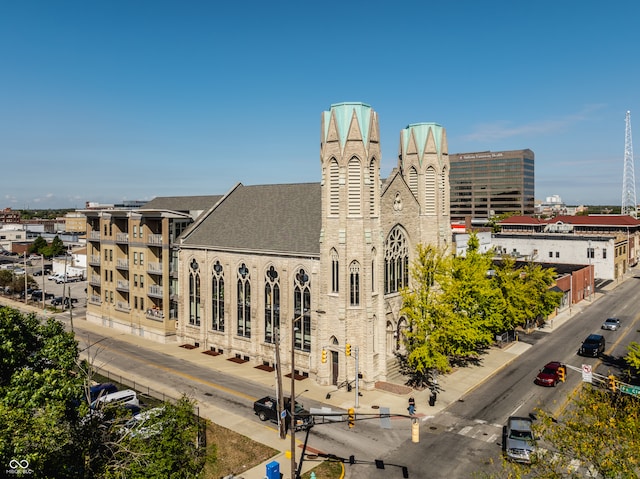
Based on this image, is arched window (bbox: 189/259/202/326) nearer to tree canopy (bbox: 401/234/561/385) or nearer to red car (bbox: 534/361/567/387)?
tree canopy (bbox: 401/234/561/385)

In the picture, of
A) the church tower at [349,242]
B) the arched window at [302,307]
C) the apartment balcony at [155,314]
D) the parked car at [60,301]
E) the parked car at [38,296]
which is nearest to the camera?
the church tower at [349,242]

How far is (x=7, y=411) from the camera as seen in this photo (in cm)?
1508

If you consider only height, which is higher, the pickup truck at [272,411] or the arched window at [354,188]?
the arched window at [354,188]

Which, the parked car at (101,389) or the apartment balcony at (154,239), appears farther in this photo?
the apartment balcony at (154,239)

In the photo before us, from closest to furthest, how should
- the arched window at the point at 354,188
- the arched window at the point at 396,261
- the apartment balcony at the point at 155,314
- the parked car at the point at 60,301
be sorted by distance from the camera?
the arched window at the point at 354,188 → the arched window at the point at 396,261 → the apartment balcony at the point at 155,314 → the parked car at the point at 60,301

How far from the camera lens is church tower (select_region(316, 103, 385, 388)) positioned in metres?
37.3

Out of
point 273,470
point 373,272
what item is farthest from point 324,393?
point 273,470

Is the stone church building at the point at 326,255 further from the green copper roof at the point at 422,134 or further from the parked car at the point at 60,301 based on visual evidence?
the parked car at the point at 60,301

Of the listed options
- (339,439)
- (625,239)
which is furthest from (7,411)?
(625,239)

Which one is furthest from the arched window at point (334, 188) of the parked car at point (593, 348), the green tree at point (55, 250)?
the green tree at point (55, 250)

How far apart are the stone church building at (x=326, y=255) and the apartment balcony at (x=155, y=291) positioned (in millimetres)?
3690

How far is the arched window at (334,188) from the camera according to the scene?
38.2 metres

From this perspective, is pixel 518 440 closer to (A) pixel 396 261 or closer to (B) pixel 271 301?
(A) pixel 396 261

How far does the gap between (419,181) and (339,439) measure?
86.5ft
